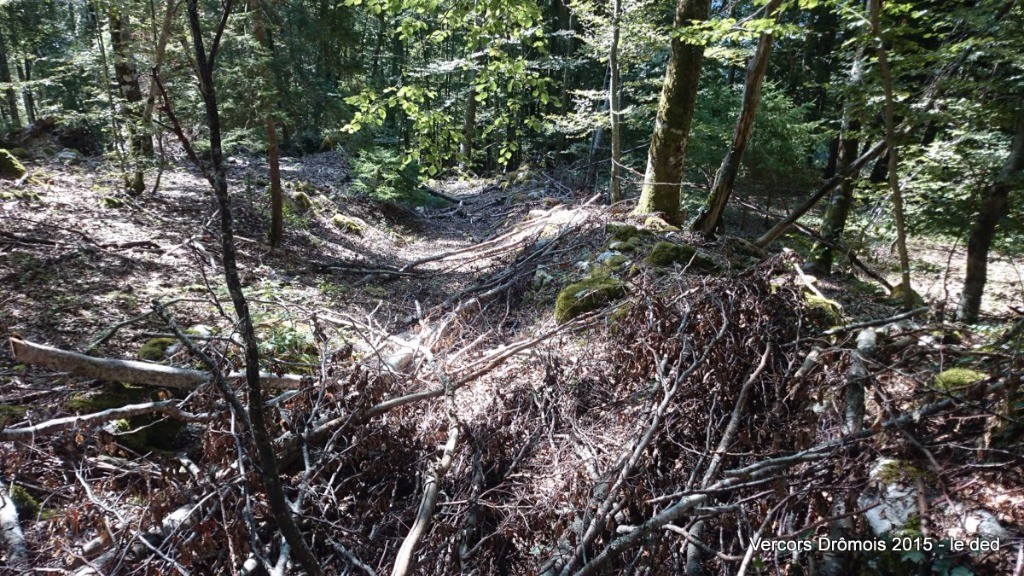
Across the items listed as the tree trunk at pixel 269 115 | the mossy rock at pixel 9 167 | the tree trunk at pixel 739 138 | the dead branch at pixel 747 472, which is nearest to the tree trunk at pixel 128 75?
the mossy rock at pixel 9 167

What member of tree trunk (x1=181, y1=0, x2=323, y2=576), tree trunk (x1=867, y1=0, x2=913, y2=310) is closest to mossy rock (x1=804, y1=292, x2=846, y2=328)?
tree trunk (x1=867, y1=0, x2=913, y2=310)

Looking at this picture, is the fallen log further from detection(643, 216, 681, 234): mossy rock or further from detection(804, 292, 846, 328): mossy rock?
detection(643, 216, 681, 234): mossy rock

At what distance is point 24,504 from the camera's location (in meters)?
2.89

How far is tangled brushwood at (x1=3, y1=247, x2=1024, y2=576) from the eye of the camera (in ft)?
7.50

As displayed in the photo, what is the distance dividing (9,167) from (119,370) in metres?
8.75

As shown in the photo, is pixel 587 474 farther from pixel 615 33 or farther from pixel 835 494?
pixel 615 33

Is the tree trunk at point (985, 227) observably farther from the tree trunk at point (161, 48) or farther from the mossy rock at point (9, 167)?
the mossy rock at point (9, 167)

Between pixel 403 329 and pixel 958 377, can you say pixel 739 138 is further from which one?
pixel 403 329

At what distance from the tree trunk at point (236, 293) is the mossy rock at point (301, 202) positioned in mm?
10847

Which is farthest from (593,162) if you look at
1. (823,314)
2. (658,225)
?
(823,314)

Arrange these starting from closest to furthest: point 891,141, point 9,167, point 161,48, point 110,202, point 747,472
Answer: point 747,472 → point 891,141 → point 161,48 → point 110,202 → point 9,167

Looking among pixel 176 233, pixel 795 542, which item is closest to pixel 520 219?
pixel 176 233

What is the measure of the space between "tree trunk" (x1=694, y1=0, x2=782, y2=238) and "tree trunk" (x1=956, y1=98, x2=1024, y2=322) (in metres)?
2.52

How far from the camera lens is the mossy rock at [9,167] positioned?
8.68m
